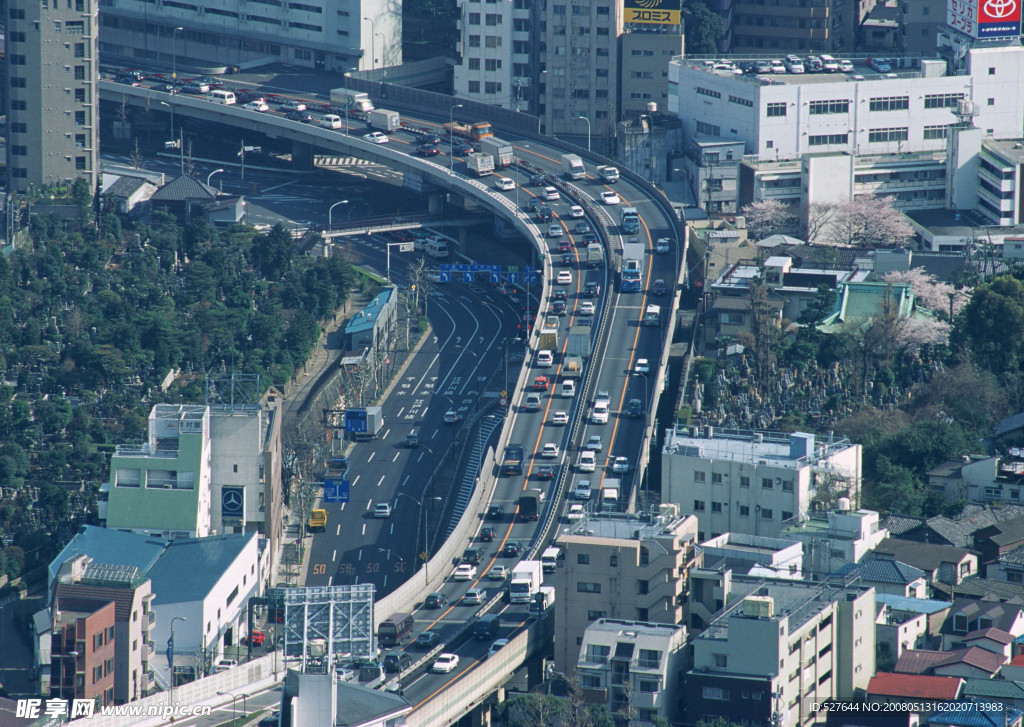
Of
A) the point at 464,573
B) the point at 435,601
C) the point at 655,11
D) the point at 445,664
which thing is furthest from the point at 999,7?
the point at 445,664

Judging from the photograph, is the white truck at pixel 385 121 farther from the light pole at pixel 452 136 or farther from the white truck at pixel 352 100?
the light pole at pixel 452 136

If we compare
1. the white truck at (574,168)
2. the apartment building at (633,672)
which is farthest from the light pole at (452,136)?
the apartment building at (633,672)

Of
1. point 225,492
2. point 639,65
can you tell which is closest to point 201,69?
point 639,65

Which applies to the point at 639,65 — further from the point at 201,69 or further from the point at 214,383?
the point at 214,383

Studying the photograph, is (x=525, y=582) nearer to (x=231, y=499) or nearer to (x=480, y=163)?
(x=231, y=499)

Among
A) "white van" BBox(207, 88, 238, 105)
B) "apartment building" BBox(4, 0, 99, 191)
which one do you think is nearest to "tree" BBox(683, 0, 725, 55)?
"white van" BBox(207, 88, 238, 105)

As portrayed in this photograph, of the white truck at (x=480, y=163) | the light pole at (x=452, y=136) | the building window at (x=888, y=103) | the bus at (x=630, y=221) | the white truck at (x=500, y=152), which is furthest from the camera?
the light pole at (x=452, y=136)

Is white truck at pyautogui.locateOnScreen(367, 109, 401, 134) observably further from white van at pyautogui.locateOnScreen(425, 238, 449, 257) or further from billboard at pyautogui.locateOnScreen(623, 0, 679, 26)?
billboard at pyautogui.locateOnScreen(623, 0, 679, 26)

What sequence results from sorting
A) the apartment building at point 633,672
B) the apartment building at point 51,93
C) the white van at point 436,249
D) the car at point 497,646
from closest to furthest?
the apartment building at point 633,672, the car at point 497,646, the apartment building at point 51,93, the white van at point 436,249
